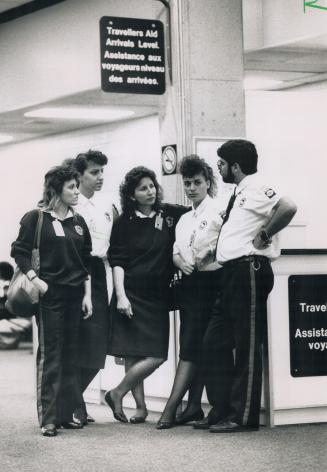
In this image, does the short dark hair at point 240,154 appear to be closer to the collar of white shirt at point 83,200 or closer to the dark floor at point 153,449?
the collar of white shirt at point 83,200

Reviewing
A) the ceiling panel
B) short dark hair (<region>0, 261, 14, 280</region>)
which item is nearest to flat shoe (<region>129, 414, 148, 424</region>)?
the ceiling panel

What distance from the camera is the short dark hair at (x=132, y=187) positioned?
6129 mm

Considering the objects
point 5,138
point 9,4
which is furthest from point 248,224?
point 5,138

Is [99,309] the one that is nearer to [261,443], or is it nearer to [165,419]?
[165,419]

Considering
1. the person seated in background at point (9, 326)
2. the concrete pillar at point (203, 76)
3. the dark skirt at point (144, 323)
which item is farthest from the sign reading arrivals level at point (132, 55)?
the person seated in background at point (9, 326)

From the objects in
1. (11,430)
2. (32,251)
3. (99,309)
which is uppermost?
(32,251)

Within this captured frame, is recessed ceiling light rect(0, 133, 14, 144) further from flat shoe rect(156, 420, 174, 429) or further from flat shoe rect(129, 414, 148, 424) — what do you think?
flat shoe rect(156, 420, 174, 429)

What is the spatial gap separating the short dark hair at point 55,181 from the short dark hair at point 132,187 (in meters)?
0.38

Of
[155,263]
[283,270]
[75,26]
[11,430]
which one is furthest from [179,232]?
[75,26]

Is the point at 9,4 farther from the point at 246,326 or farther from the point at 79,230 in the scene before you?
the point at 246,326

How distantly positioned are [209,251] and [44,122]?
638 centimetres

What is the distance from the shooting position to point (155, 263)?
239 inches

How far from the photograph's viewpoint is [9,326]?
12.4m

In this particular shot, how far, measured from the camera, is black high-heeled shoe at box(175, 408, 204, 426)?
596 centimetres
